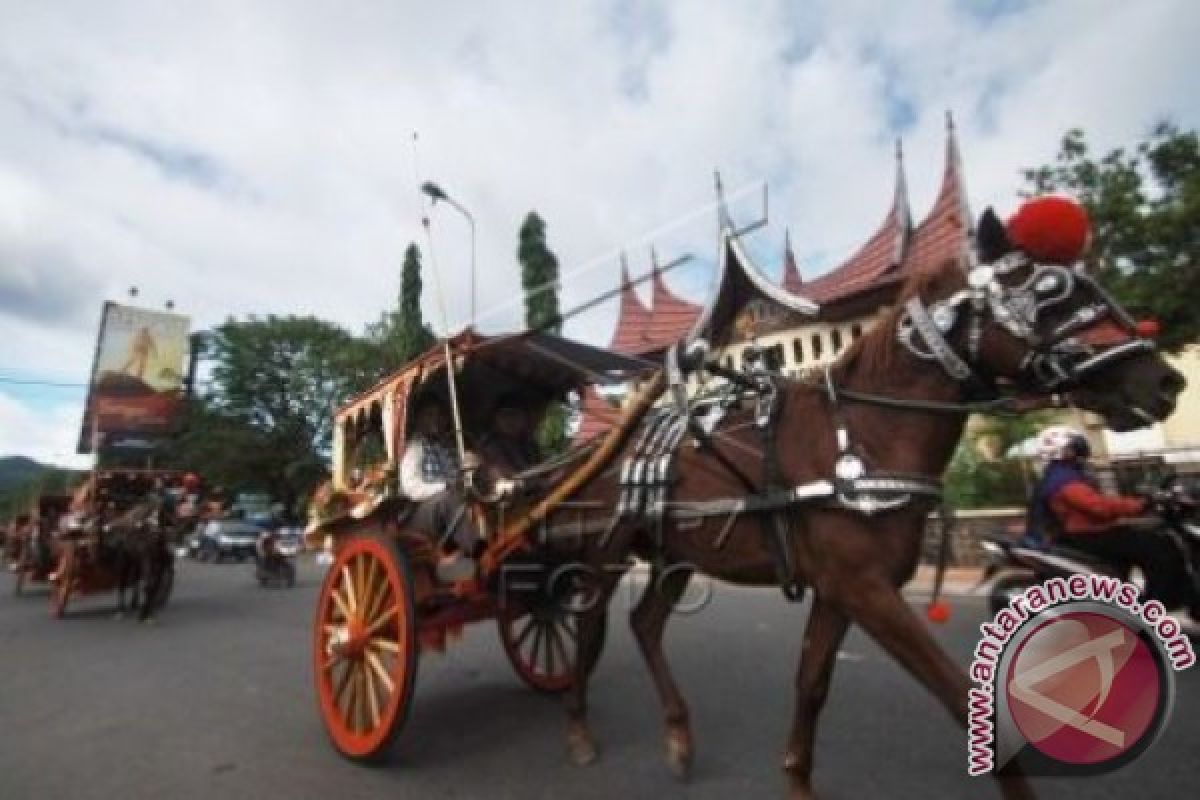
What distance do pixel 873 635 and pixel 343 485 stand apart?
11.8ft

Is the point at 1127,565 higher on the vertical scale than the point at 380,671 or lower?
higher

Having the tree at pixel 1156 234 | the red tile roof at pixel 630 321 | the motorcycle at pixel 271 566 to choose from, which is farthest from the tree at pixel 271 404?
the tree at pixel 1156 234

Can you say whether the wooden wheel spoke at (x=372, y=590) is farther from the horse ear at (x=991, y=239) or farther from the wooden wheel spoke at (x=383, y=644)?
the horse ear at (x=991, y=239)

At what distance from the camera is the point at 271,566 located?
547 inches

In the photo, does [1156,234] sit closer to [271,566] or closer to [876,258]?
[876,258]

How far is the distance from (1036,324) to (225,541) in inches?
1004

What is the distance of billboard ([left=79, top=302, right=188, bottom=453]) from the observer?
32.7m

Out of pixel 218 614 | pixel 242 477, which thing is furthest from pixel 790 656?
pixel 242 477

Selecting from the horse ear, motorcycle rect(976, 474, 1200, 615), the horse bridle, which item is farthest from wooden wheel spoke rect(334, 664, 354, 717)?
motorcycle rect(976, 474, 1200, 615)

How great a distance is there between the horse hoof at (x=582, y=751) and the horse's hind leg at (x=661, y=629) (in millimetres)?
357

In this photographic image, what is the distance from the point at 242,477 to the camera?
34656 mm

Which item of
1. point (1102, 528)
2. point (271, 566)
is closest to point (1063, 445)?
point (1102, 528)

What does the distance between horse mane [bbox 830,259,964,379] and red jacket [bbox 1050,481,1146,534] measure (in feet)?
8.91

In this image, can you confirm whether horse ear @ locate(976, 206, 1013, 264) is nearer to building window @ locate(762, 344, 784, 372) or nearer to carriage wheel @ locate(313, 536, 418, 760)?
building window @ locate(762, 344, 784, 372)
